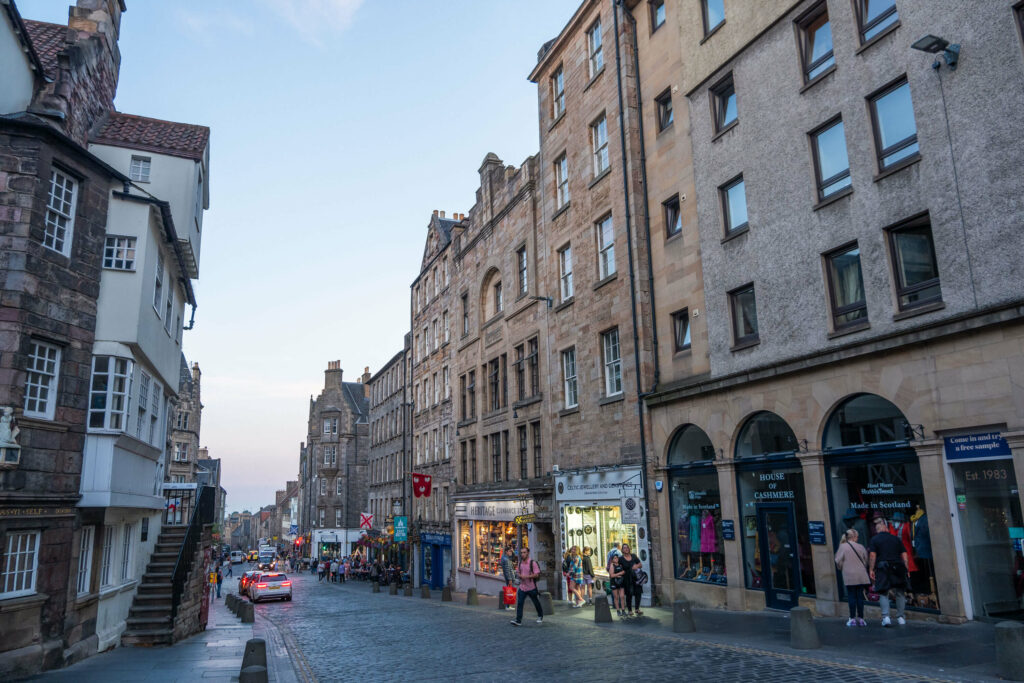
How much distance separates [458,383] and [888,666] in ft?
90.0

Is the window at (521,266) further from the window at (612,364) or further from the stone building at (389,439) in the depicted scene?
the stone building at (389,439)

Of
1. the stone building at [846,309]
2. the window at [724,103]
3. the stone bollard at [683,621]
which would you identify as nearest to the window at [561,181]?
the stone building at [846,309]

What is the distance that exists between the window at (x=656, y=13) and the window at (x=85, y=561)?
62.6 ft

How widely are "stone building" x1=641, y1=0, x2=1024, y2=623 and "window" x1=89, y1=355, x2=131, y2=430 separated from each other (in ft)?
41.0

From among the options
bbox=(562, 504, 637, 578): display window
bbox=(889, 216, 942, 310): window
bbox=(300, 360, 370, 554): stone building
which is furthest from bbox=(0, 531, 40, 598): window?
bbox=(300, 360, 370, 554): stone building

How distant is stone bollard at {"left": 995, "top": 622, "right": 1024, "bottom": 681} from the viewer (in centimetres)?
796

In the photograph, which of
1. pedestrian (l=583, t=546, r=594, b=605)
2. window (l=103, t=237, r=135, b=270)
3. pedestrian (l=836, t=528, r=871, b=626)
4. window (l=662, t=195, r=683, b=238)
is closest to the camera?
pedestrian (l=836, t=528, r=871, b=626)

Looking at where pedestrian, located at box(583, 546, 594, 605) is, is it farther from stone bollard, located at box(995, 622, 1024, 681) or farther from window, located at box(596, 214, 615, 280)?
stone bollard, located at box(995, 622, 1024, 681)

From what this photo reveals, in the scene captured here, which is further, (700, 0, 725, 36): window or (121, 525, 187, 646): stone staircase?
(700, 0, 725, 36): window

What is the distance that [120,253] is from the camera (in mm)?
15203

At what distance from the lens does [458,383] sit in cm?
3556

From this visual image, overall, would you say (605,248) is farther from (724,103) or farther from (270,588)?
(270,588)

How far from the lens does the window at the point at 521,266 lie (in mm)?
28875

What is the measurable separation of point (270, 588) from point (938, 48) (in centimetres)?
3194
